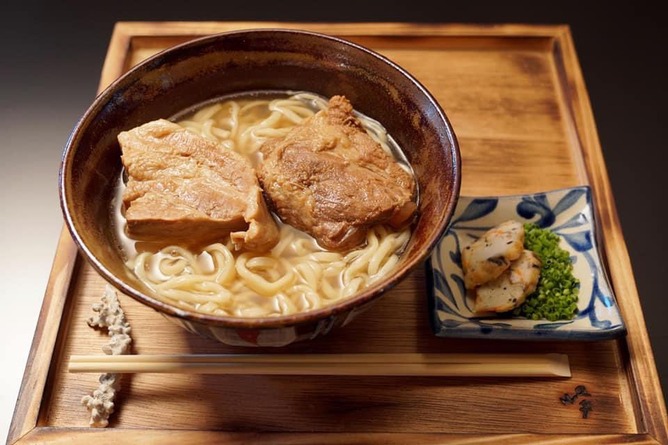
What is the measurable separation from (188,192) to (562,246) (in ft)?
5.54

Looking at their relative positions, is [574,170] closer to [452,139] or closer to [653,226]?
[653,226]

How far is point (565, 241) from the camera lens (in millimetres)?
2662

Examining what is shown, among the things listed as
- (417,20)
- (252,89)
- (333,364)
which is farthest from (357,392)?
(417,20)

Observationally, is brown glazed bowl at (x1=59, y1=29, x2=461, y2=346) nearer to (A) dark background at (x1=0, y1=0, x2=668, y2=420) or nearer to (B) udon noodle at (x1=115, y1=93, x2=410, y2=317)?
(B) udon noodle at (x1=115, y1=93, x2=410, y2=317)

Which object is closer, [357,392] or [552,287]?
[357,392]

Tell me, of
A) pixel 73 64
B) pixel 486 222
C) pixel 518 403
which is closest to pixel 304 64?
pixel 486 222

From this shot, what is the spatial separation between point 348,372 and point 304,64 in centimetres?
136

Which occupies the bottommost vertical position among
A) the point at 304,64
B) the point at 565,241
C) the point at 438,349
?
the point at 438,349

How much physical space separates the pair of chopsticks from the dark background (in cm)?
98

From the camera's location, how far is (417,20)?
13.8 feet

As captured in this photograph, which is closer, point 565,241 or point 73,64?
point 565,241

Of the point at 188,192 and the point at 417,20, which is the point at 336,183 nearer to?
the point at 188,192

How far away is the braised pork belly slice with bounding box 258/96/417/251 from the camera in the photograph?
2248 mm

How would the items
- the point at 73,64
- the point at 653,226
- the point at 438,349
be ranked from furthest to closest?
the point at 73,64 → the point at 653,226 → the point at 438,349
